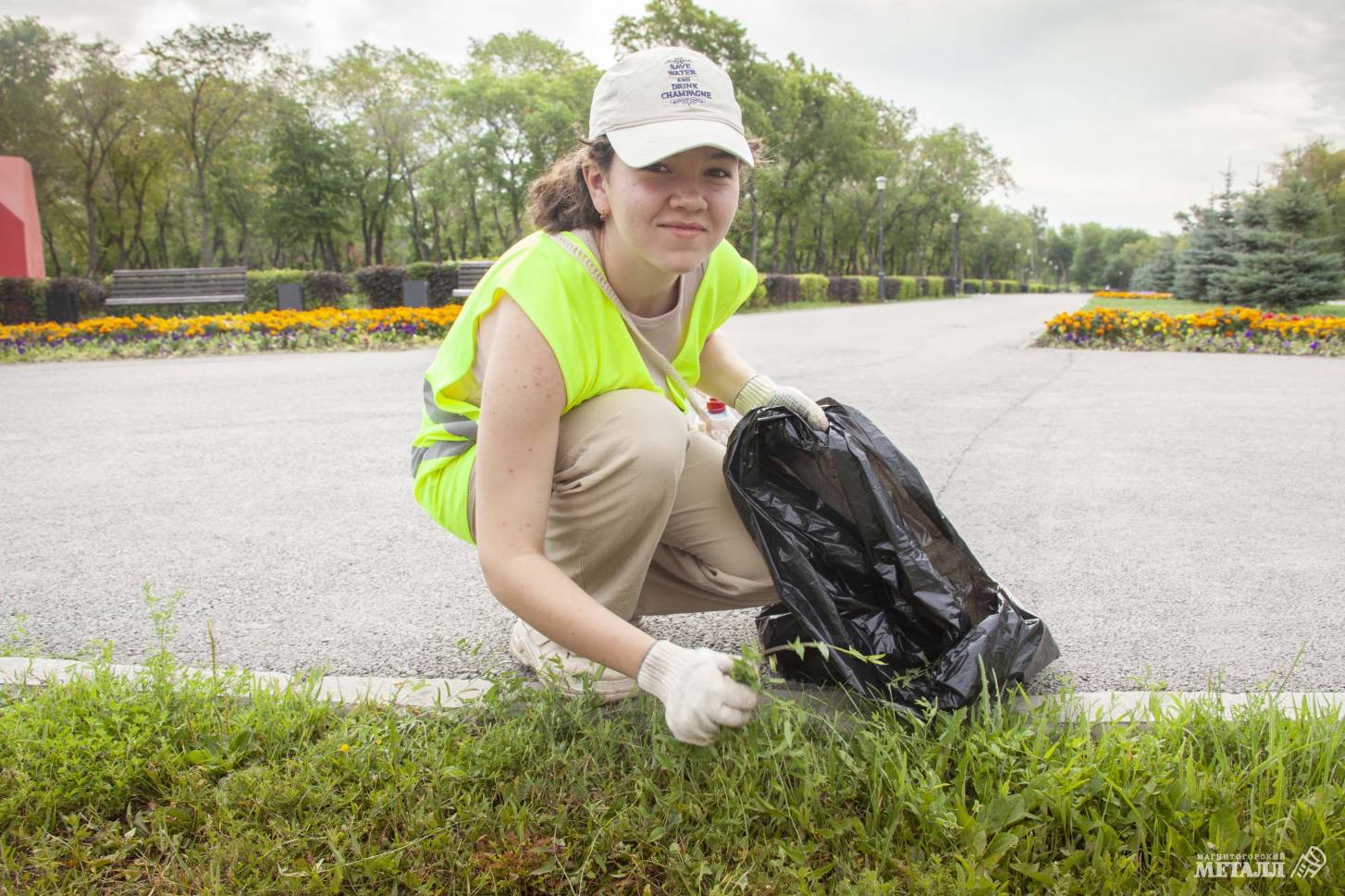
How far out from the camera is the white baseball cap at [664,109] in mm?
1653

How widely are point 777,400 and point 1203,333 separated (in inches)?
434

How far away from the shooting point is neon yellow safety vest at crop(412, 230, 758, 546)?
1.76 metres

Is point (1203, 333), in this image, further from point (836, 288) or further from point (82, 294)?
point (836, 288)

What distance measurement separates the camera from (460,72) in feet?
129

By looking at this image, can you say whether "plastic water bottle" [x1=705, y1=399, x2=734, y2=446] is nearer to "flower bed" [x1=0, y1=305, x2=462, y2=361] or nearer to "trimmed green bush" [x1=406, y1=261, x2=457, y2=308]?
"flower bed" [x1=0, y1=305, x2=462, y2=361]

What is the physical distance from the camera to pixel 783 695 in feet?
6.63

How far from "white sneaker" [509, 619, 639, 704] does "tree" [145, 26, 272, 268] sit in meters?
33.1

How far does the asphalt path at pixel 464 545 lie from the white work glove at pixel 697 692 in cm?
93

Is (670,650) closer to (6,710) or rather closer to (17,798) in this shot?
(17,798)

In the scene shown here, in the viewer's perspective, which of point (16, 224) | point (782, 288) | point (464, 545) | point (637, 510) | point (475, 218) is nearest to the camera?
point (637, 510)

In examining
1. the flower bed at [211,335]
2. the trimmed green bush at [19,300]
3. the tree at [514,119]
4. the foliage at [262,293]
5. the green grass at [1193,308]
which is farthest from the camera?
the tree at [514,119]

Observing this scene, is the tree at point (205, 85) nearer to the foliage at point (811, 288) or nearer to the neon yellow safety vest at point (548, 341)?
the foliage at point (811, 288)

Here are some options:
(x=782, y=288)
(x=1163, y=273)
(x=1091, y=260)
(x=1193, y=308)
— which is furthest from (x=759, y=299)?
(x=1091, y=260)

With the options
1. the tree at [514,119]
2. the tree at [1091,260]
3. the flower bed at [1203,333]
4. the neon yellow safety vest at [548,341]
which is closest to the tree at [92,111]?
the tree at [514,119]
